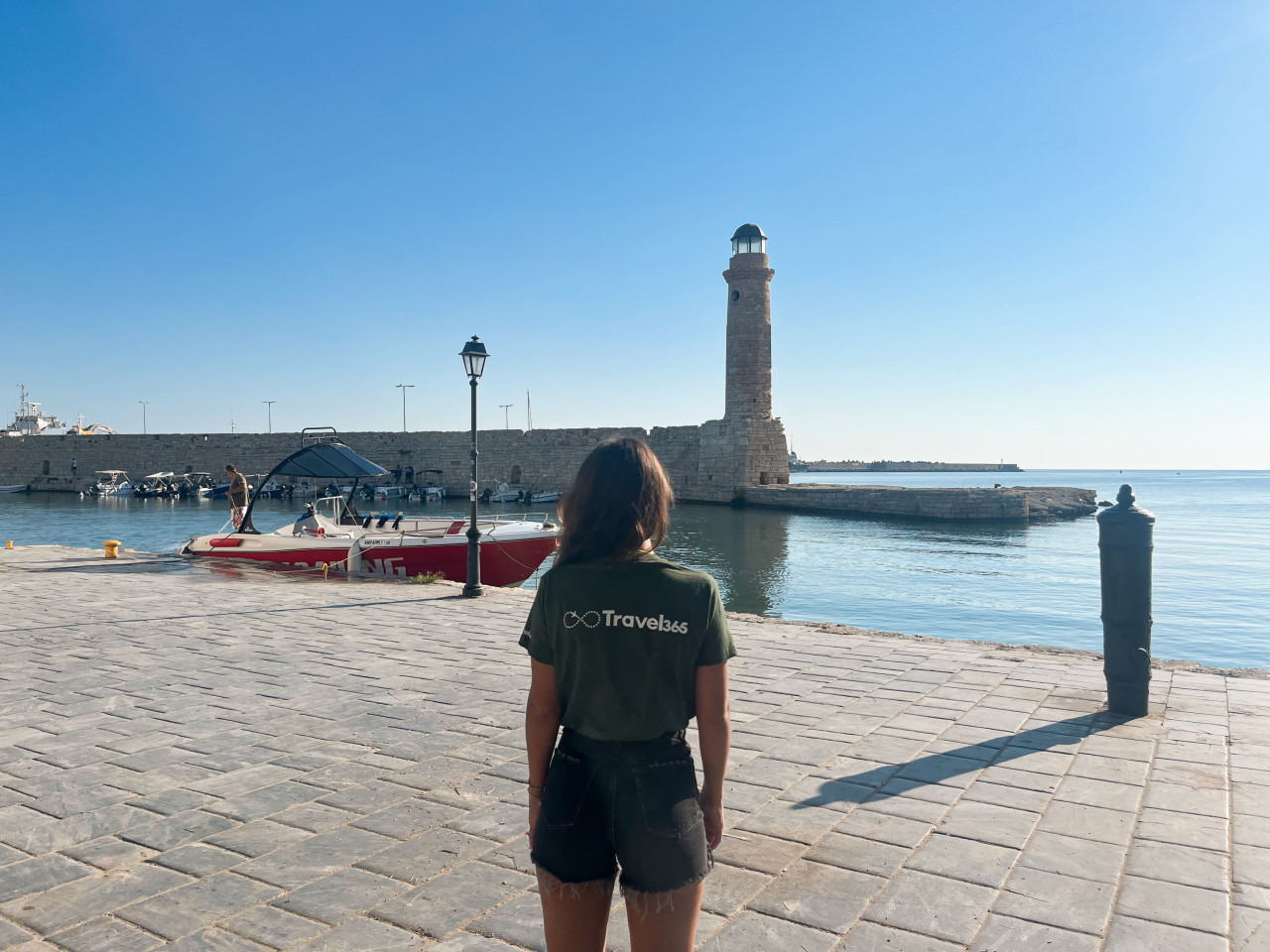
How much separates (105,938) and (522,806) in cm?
145

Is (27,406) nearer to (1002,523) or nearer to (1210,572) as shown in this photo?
(1002,523)

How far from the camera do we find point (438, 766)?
3.83 meters

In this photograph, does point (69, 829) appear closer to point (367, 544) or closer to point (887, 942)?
point (887, 942)

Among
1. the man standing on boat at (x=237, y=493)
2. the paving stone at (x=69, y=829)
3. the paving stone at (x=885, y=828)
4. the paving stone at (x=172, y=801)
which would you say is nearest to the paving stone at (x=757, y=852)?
the paving stone at (x=885, y=828)

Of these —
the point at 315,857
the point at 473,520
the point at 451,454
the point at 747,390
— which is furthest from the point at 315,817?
the point at 451,454

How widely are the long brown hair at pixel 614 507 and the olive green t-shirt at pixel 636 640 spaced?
0.05 metres

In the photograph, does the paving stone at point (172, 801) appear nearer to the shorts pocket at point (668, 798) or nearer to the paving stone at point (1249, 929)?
the shorts pocket at point (668, 798)

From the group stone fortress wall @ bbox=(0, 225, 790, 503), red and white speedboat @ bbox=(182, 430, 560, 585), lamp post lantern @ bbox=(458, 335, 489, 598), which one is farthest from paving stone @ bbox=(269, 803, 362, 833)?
stone fortress wall @ bbox=(0, 225, 790, 503)

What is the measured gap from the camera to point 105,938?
7.92 feet

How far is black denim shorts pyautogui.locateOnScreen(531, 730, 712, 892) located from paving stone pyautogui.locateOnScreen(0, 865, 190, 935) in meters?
1.80

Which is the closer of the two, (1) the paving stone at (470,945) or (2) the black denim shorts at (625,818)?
(2) the black denim shorts at (625,818)

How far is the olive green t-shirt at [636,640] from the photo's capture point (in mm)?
1664

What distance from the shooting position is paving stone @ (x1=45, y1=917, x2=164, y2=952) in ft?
7.75

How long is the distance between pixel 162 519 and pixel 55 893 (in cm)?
3287
